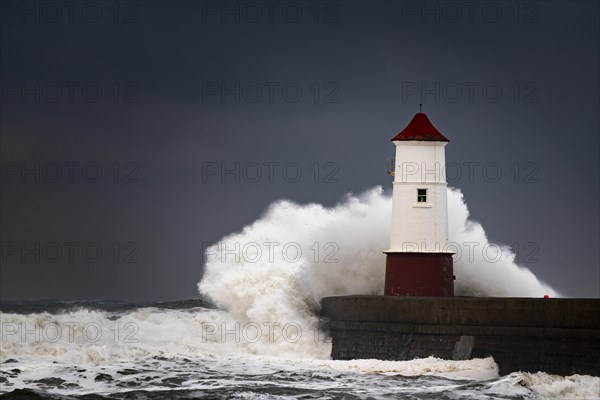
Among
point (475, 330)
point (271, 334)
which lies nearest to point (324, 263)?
point (271, 334)

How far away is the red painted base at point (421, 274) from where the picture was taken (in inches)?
1136

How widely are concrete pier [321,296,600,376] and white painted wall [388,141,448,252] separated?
197 centimetres

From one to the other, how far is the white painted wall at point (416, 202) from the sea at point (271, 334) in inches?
100

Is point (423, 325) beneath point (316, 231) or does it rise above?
beneath

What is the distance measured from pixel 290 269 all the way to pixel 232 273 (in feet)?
5.12

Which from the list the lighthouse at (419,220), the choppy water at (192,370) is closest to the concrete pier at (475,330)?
the choppy water at (192,370)

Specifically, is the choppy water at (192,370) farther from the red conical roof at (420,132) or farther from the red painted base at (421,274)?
the red conical roof at (420,132)

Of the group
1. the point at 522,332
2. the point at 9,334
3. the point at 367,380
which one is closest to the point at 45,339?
A: the point at 9,334

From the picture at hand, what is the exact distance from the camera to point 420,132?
29.3m

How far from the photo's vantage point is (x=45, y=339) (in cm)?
2784

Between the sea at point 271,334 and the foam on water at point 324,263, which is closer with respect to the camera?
the sea at point 271,334

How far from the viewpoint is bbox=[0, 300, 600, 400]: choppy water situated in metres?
23.1

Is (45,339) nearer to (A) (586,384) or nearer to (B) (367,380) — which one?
(B) (367,380)

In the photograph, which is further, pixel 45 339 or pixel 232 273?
pixel 232 273
